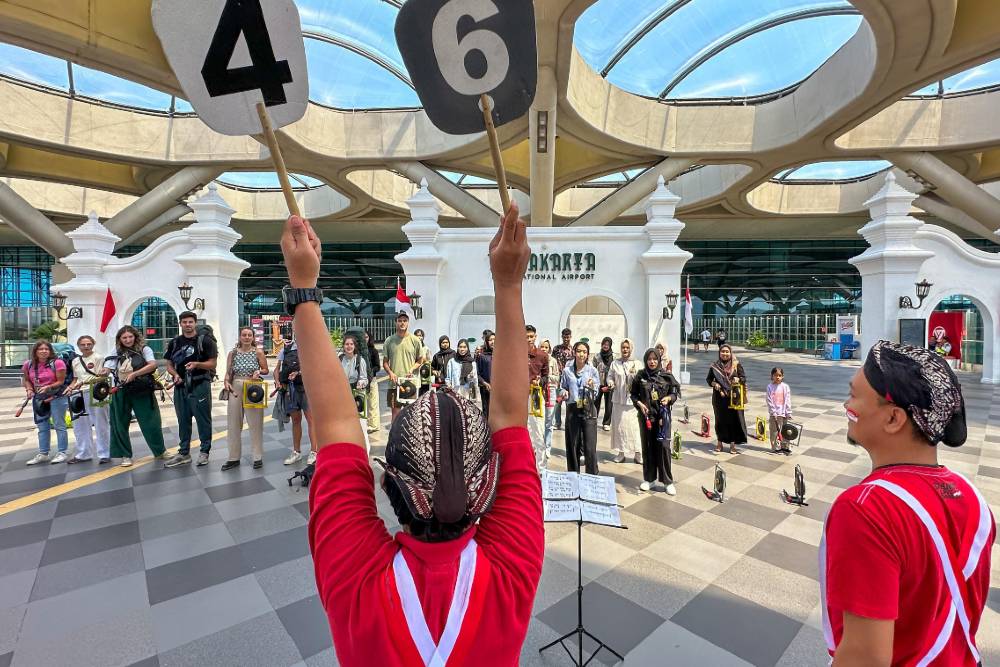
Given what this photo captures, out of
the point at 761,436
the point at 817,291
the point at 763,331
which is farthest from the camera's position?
the point at 817,291

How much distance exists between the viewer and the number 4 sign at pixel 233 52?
119cm

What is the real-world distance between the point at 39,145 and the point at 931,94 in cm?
3637

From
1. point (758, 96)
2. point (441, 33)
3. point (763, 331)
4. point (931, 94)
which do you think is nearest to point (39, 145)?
point (441, 33)

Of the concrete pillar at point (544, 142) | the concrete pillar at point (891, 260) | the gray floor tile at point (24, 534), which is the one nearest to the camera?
the gray floor tile at point (24, 534)

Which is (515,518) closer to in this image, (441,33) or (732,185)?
(441,33)

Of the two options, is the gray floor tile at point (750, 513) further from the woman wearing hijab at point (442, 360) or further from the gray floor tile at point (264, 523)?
the woman wearing hijab at point (442, 360)

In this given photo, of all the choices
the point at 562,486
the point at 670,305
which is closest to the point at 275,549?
the point at 562,486

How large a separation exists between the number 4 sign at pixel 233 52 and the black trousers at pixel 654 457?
486cm

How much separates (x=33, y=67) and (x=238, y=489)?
21.3m

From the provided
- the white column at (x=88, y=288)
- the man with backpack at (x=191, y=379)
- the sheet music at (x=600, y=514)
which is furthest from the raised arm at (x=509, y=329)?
the white column at (x=88, y=288)

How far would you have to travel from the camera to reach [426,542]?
899mm

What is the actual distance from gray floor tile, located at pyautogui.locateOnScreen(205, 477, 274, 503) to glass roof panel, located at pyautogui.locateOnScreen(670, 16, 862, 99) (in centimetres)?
2152

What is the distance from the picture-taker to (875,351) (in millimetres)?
1464

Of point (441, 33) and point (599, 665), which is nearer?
point (441, 33)
